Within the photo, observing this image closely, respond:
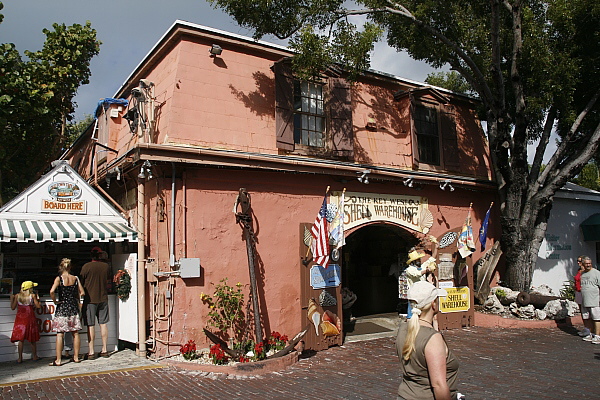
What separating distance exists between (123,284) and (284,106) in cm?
489

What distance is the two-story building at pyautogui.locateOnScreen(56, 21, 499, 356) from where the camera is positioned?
9.22 m

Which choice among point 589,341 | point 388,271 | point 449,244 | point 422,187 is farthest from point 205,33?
point 589,341

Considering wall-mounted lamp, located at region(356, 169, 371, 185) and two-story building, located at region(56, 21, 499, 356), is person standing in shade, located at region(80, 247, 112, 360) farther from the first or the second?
wall-mounted lamp, located at region(356, 169, 371, 185)

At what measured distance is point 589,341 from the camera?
1041 cm

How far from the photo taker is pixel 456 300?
12570 millimetres

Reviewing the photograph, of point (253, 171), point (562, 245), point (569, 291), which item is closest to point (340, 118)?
point (253, 171)

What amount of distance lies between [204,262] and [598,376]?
677cm

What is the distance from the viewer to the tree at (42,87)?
12.3 metres

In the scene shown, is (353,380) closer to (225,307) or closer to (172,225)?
(225,307)

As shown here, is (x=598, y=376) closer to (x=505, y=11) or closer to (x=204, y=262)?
(x=204, y=262)

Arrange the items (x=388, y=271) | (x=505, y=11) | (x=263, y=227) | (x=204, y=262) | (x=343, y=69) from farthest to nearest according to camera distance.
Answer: (x=388, y=271)
(x=505, y=11)
(x=343, y=69)
(x=263, y=227)
(x=204, y=262)

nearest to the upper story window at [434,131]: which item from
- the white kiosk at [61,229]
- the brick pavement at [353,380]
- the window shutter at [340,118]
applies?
the window shutter at [340,118]

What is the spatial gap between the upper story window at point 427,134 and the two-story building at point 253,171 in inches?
2.8

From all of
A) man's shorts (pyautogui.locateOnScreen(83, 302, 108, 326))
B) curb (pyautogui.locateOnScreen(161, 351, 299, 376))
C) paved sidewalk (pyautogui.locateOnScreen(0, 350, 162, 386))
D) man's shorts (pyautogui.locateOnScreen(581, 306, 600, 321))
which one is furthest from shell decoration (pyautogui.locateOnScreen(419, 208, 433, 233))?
man's shorts (pyautogui.locateOnScreen(83, 302, 108, 326))
